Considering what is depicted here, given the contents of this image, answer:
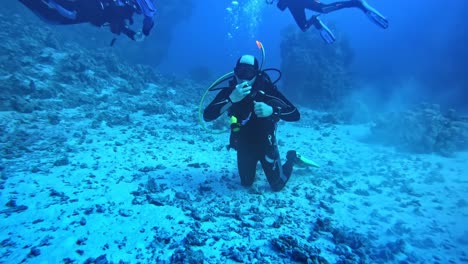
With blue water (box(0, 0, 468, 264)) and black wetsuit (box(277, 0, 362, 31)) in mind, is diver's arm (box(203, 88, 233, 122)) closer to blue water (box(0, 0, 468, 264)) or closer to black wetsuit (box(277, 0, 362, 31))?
blue water (box(0, 0, 468, 264))

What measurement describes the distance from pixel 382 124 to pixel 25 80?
11.1 metres

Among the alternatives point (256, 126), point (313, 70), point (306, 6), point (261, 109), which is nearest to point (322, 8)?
point (306, 6)

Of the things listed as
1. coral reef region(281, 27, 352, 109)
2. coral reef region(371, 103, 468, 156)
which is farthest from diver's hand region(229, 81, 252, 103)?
coral reef region(281, 27, 352, 109)

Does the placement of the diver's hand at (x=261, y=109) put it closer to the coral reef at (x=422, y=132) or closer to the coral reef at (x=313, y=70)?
the coral reef at (x=422, y=132)

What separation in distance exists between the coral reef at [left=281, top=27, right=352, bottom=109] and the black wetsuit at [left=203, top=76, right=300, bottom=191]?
412 inches

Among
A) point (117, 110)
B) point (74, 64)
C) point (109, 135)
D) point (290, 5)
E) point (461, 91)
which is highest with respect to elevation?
point (461, 91)

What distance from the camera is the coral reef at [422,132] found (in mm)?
7863

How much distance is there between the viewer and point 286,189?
15.8 feet

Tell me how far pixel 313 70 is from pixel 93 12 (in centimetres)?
1216

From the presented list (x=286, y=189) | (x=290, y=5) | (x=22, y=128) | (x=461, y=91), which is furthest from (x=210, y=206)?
(x=461, y=91)

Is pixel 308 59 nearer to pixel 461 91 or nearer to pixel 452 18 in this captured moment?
pixel 461 91

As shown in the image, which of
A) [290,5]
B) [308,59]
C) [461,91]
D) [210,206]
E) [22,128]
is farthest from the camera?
[461,91]

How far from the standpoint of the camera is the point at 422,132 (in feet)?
26.2

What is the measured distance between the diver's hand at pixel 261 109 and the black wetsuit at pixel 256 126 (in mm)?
213
